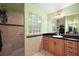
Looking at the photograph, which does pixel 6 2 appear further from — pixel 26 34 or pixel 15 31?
pixel 26 34

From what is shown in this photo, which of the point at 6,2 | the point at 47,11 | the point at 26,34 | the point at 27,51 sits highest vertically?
the point at 6,2

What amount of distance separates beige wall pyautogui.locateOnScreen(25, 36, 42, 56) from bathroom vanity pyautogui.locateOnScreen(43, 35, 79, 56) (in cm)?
11

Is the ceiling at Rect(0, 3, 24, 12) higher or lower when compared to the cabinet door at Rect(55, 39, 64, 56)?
higher

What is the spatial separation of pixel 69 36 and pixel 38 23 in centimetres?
65

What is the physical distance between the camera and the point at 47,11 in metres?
2.14

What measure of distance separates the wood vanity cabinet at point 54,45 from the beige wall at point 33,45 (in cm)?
11

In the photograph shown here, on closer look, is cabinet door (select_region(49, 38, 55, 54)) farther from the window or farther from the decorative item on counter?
the decorative item on counter

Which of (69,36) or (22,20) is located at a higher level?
(22,20)

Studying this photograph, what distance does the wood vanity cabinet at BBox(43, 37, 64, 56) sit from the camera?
2145 millimetres

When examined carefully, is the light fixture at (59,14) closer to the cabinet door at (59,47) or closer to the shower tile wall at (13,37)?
the cabinet door at (59,47)

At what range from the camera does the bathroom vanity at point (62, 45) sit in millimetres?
2042

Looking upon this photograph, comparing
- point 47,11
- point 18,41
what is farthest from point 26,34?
point 47,11

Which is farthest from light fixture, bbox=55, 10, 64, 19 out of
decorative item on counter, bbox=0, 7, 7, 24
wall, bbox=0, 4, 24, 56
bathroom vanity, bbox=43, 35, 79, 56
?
decorative item on counter, bbox=0, 7, 7, 24

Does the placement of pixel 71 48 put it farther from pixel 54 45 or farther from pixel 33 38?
pixel 33 38
